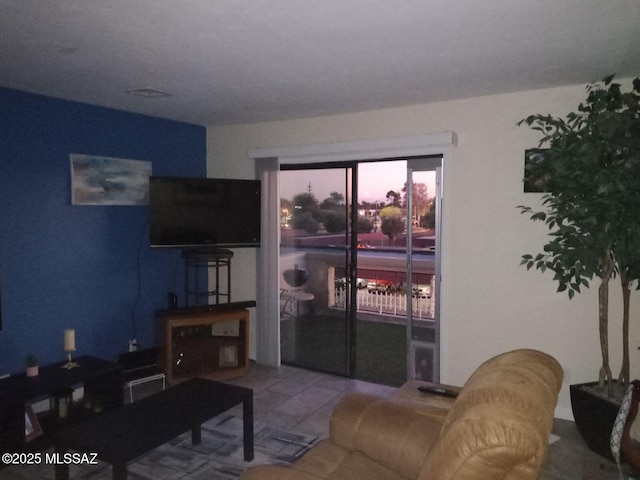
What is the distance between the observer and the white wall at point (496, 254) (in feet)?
11.6

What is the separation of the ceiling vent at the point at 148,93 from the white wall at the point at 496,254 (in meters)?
1.83

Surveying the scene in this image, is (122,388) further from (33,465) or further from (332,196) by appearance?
(332,196)

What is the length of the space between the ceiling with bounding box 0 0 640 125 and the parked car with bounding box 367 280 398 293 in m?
4.10

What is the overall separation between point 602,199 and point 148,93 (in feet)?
10.5

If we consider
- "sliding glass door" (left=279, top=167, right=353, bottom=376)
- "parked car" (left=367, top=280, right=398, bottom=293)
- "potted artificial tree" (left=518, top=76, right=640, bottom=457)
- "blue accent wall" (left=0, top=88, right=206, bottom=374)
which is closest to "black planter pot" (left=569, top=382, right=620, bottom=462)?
"potted artificial tree" (left=518, top=76, right=640, bottom=457)

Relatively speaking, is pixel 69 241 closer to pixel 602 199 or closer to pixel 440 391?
pixel 440 391

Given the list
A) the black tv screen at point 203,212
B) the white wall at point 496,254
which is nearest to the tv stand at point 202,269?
the black tv screen at point 203,212

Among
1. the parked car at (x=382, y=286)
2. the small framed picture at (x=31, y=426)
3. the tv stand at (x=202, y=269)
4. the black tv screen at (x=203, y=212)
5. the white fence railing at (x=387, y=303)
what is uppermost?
the black tv screen at (x=203, y=212)

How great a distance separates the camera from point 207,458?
10.2 ft

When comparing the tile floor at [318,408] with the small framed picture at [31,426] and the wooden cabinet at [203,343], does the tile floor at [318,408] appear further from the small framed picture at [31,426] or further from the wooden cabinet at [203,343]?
the small framed picture at [31,426]

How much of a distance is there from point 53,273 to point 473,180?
348 cm

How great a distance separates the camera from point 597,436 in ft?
9.96

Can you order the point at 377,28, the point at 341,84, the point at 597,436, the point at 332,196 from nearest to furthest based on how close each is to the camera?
the point at 377,28 → the point at 597,436 → the point at 341,84 → the point at 332,196

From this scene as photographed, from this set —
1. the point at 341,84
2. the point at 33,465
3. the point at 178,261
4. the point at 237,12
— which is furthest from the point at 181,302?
the point at 237,12
